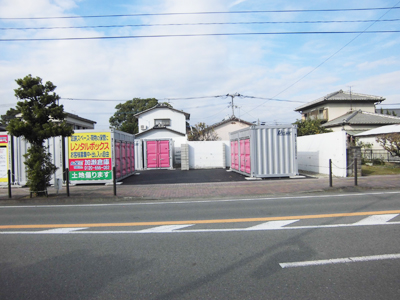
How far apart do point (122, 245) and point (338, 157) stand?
45.6 feet

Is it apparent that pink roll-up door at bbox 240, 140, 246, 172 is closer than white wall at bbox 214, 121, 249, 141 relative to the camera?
Yes

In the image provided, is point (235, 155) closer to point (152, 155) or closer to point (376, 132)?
point (152, 155)

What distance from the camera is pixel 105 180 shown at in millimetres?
15867

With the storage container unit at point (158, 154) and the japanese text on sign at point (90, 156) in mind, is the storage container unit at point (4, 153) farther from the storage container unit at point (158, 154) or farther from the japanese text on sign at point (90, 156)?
the storage container unit at point (158, 154)

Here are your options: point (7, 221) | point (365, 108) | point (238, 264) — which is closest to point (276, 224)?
point (238, 264)

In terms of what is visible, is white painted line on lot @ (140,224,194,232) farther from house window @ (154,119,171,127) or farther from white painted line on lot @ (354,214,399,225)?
house window @ (154,119,171,127)

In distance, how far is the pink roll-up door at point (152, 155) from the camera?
25875mm

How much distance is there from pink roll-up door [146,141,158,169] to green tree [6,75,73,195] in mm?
13961

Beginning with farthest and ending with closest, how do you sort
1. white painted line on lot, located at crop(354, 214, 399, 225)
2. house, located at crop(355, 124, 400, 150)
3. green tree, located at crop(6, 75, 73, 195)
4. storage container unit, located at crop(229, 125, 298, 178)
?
house, located at crop(355, 124, 400, 150) < storage container unit, located at crop(229, 125, 298, 178) < green tree, located at crop(6, 75, 73, 195) < white painted line on lot, located at crop(354, 214, 399, 225)

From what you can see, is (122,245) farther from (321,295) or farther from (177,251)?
(321,295)

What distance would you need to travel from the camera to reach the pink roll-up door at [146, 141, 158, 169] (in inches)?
1019

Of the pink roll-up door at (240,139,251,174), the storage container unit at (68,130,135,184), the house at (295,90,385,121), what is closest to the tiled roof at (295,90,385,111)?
the house at (295,90,385,121)

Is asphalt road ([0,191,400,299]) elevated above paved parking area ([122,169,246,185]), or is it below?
below

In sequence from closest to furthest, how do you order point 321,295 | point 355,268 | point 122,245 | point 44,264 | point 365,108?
point 321,295 < point 355,268 < point 44,264 < point 122,245 < point 365,108
